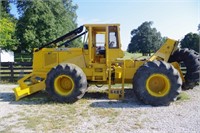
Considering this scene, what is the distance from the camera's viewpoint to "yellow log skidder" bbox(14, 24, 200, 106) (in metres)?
8.47

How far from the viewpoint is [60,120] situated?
22.2ft

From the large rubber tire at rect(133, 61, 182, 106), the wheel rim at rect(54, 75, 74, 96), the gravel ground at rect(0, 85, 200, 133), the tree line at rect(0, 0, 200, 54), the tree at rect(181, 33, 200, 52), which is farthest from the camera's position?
the tree at rect(181, 33, 200, 52)

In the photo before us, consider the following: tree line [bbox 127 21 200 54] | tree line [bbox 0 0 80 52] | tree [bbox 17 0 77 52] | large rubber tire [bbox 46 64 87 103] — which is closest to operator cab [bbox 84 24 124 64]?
large rubber tire [bbox 46 64 87 103]

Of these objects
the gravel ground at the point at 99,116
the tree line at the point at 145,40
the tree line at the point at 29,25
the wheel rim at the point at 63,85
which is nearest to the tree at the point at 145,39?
the tree line at the point at 145,40

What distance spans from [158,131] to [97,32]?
17.0 ft

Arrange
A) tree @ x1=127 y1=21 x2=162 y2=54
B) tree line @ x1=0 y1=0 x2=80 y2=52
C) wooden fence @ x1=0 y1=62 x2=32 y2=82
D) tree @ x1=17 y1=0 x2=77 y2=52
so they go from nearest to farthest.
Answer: wooden fence @ x1=0 y1=62 x2=32 y2=82
tree line @ x1=0 y1=0 x2=80 y2=52
tree @ x1=17 y1=0 x2=77 y2=52
tree @ x1=127 y1=21 x2=162 y2=54

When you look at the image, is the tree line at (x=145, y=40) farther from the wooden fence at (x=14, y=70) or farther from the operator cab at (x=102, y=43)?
the operator cab at (x=102, y=43)

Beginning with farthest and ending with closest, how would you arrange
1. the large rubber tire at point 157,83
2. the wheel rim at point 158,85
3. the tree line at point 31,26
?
the tree line at point 31,26 → the wheel rim at point 158,85 → the large rubber tire at point 157,83

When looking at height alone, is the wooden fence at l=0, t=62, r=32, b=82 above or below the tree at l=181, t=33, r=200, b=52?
below

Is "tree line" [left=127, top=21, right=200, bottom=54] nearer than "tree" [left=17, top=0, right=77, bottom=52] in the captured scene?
No

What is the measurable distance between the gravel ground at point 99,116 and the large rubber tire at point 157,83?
28 cm

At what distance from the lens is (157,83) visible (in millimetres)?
8680

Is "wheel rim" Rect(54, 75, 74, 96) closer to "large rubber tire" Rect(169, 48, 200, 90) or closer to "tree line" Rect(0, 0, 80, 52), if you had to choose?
"large rubber tire" Rect(169, 48, 200, 90)

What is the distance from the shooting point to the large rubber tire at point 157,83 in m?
8.27
